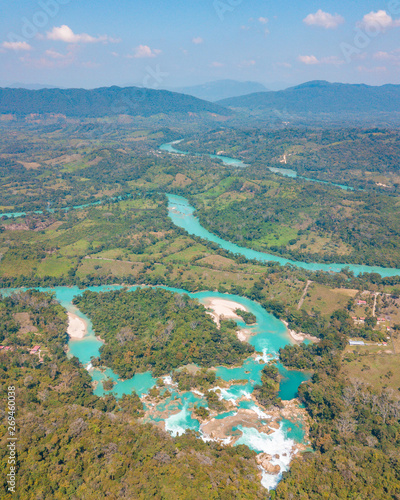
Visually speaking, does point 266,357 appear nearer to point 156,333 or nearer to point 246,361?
point 246,361

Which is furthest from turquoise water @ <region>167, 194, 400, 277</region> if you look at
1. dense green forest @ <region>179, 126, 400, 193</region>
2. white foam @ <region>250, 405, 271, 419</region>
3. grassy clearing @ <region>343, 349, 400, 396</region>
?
dense green forest @ <region>179, 126, 400, 193</region>

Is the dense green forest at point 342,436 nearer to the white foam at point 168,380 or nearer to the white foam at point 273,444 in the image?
the white foam at point 273,444

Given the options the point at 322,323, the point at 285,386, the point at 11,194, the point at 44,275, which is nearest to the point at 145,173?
the point at 11,194

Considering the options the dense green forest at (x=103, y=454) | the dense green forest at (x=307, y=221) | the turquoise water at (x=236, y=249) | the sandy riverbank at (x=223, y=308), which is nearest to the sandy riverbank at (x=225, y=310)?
the sandy riverbank at (x=223, y=308)

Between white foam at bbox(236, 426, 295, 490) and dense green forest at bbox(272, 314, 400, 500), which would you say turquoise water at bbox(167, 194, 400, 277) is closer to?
dense green forest at bbox(272, 314, 400, 500)

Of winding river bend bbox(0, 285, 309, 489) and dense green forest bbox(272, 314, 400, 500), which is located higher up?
dense green forest bbox(272, 314, 400, 500)

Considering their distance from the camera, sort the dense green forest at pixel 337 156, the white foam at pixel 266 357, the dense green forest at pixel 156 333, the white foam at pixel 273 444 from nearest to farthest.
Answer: the white foam at pixel 273 444 < the dense green forest at pixel 156 333 < the white foam at pixel 266 357 < the dense green forest at pixel 337 156
